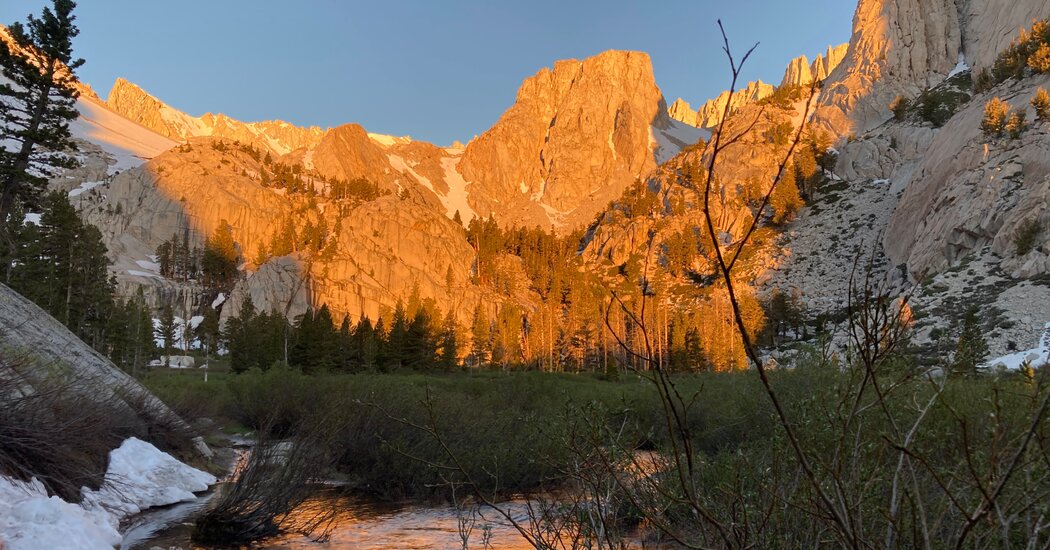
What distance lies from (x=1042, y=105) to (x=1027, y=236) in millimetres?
17597

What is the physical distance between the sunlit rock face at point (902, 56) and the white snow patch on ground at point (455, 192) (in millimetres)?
84504

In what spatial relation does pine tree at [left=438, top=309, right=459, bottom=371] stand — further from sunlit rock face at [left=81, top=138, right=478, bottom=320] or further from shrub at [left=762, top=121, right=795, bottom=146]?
shrub at [left=762, top=121, right=795, bottom=146]

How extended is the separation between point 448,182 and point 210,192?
251 ft

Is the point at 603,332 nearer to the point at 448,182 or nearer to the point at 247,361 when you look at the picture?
the point at 247,361

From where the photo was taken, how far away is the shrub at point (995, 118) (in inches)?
2045

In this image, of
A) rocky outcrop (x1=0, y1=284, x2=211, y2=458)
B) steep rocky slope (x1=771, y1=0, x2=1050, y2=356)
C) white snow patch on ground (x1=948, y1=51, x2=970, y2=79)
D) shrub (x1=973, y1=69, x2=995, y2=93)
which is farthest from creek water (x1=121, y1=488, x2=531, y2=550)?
white snow patch on ground (x1=948, y1=51, x2=970, y2=79)

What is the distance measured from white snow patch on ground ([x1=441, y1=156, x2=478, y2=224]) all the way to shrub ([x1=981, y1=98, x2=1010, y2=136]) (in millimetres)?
109764

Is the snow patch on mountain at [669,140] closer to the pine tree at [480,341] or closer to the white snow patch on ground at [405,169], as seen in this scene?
the white snow patch on ground at [405,169]

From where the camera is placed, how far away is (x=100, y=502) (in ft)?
32.6

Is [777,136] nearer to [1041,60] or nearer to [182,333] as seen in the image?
[1041,60]

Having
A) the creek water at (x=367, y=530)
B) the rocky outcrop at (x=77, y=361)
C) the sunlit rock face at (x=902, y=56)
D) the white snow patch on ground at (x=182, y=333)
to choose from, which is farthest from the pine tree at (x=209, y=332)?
the sunlit rock face at (x=902, y=56)

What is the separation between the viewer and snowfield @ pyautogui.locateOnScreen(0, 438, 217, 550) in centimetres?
693

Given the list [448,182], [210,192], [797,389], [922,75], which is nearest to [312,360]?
[797,389]

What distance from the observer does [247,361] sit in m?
53.6
